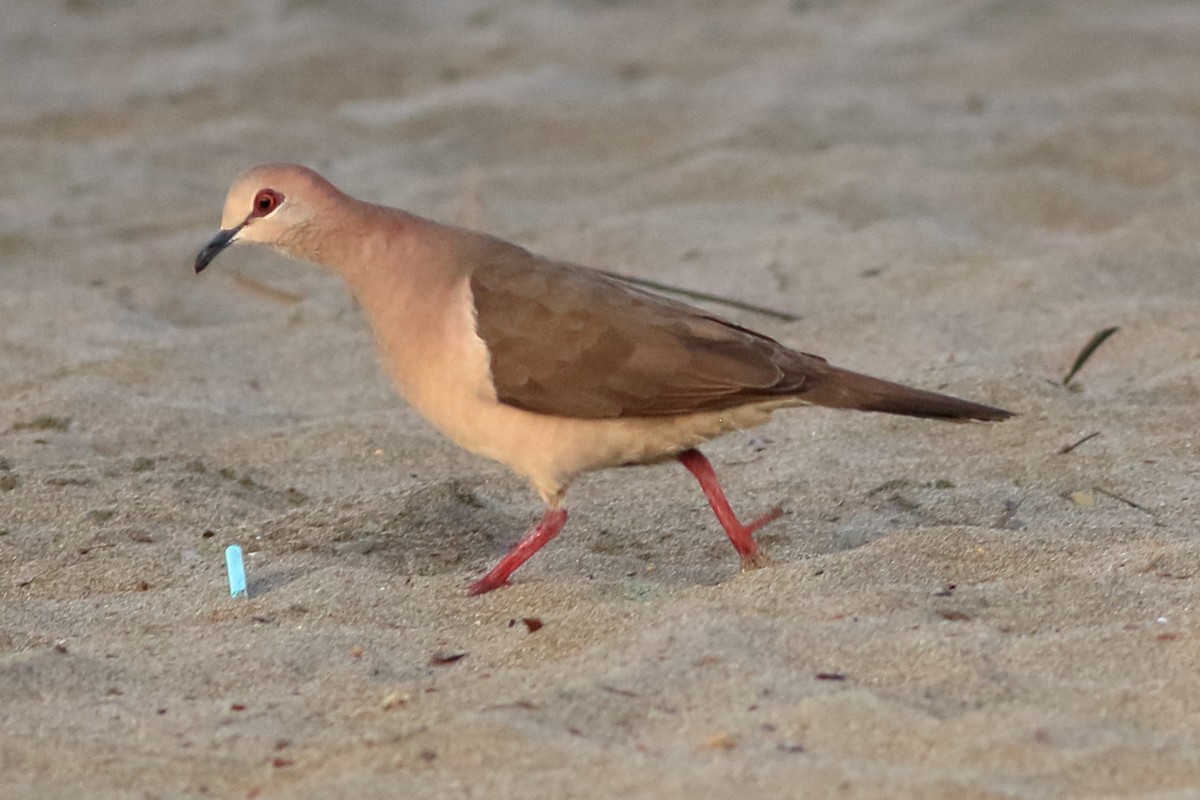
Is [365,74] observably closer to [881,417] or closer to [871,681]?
[881,417]

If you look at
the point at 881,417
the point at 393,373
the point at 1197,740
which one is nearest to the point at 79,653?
the point at 393,373

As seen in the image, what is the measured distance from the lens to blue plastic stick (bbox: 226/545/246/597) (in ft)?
13.0

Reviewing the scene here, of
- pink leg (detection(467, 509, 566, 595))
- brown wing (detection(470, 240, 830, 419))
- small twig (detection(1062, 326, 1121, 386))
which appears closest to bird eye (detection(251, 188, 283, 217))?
brown wing (detection(470, 240, 830, 419))

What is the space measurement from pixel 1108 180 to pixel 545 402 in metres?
4.90

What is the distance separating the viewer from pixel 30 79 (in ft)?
35.9

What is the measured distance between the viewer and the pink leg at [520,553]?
398 cm

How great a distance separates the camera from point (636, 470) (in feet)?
17.4

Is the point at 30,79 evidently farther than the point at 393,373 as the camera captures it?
Yes

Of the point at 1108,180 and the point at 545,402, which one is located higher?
the point at 545,402

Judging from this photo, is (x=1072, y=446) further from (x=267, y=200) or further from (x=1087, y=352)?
(x=267, y=200)

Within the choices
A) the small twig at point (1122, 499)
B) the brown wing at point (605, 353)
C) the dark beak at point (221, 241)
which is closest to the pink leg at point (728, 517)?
the brown wing at point (605, 353)

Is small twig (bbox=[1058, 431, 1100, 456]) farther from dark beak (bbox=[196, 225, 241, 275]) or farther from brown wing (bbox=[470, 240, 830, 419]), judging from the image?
dark beak (bbox=[196, 225, 241, 275])

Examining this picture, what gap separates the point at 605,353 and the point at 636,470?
49.4 inches

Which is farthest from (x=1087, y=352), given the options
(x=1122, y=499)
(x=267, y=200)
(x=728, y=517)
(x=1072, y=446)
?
(x=267, y=200)
